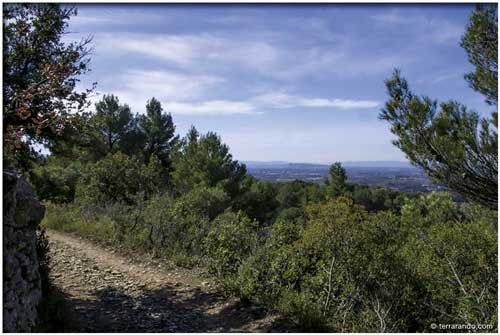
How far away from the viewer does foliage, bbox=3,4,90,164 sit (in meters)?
3.97

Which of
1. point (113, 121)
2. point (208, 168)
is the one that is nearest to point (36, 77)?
point (208, 168)

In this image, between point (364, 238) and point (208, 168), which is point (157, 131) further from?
point (364, 238)

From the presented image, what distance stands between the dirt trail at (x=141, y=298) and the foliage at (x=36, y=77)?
2311mm

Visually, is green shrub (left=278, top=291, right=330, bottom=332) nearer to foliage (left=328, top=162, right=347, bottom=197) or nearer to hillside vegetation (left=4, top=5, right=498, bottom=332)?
hillside vegetation (left=4, top=5, right=498, bottom=332)

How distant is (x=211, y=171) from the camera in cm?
1858

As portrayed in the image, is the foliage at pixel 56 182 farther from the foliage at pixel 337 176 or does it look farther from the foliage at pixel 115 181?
the foliage at pixel 337 176

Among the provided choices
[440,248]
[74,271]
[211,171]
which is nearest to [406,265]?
[440,248]

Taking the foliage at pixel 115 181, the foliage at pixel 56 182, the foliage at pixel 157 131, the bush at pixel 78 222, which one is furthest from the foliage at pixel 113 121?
the bush at pixel 78 222

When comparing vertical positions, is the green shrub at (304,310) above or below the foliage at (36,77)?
below

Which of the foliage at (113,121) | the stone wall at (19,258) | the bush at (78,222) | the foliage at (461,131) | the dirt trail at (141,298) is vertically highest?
the foliage at (113,121)

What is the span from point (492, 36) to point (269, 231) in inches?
180

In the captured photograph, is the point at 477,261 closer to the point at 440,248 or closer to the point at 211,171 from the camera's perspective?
the point at 440,248

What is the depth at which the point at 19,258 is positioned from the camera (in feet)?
11.7

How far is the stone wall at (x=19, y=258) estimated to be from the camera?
3.25 m
